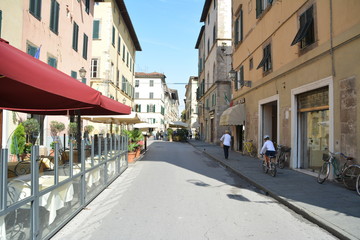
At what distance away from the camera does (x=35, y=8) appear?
1322cm

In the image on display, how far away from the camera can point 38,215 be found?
3.98 meters

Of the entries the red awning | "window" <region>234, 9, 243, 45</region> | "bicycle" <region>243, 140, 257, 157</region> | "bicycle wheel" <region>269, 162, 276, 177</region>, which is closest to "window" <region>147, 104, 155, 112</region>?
"window" <region>234, 9, 243, 45</region>

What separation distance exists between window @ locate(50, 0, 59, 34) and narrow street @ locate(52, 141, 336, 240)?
10.2m

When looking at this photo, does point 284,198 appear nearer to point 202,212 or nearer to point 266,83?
point 202,212


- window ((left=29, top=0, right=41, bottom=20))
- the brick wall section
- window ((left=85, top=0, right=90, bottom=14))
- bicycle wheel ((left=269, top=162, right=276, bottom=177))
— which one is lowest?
bicycle wheel ((left=269, top=162, right=276, bottom=177))

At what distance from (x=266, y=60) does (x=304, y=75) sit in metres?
4.16

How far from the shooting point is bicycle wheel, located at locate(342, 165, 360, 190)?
24.5 feet

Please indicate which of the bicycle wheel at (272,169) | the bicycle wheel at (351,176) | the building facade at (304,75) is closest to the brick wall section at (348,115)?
the building facade at (304,75)

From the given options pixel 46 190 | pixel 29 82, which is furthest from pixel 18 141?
pixel 29 82

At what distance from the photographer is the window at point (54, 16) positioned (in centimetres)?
1507

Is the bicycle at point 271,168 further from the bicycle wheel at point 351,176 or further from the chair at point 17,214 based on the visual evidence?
the chair at point 17,214

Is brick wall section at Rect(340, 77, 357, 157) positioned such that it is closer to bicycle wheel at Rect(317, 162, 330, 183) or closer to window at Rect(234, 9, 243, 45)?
bicycle wheel at Rect(317, 162, 330, 183)

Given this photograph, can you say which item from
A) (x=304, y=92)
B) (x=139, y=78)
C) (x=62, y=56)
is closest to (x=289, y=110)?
(x=304, y=92)

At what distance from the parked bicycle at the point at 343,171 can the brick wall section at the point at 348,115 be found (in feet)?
0.94
